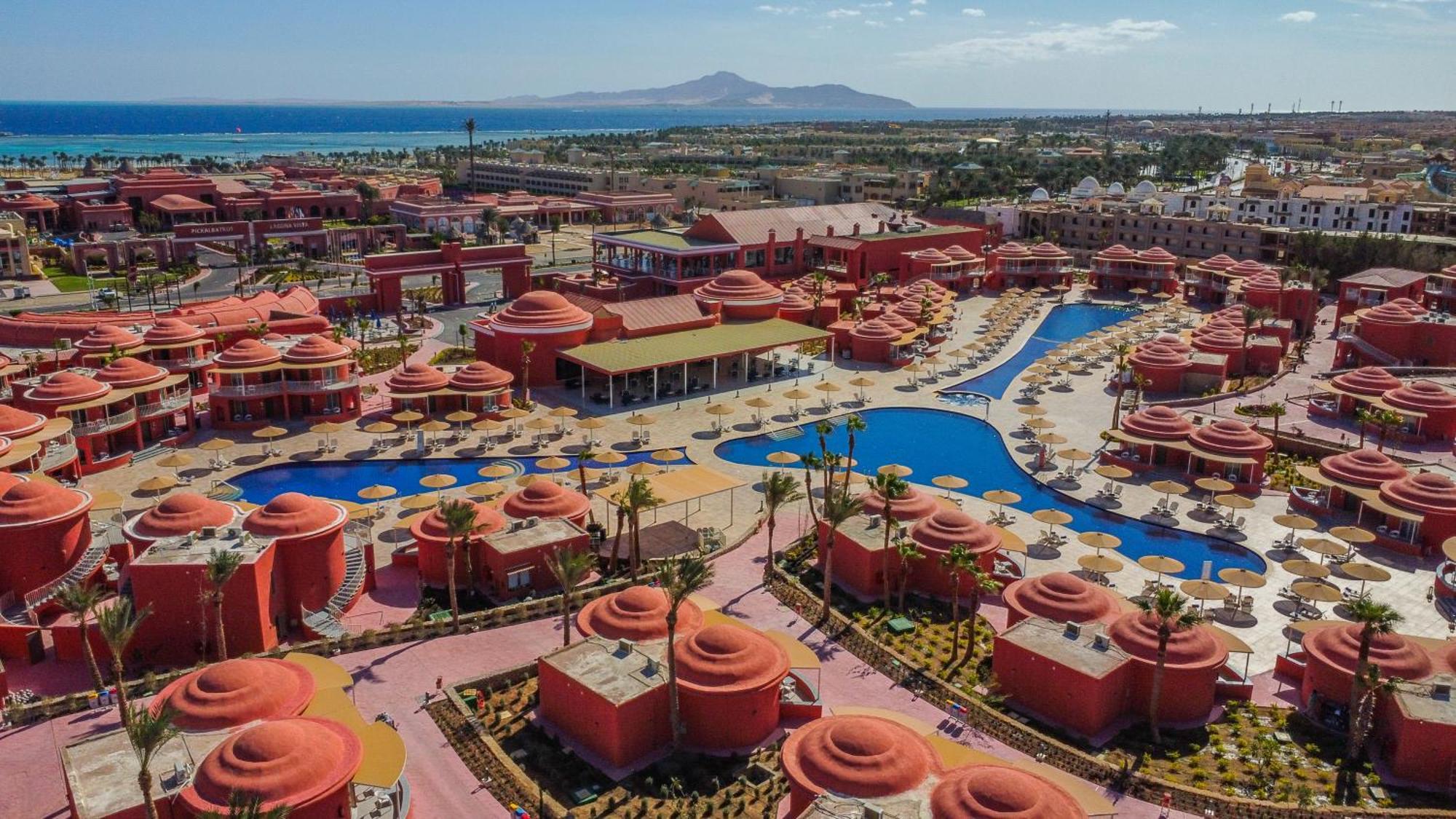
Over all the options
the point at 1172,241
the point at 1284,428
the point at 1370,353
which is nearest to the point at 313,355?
the point at 1284,428

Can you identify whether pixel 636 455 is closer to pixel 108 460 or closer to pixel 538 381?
pixel 538 381

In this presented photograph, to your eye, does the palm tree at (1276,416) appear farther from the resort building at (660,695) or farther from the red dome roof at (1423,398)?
the resort building at (660,695)

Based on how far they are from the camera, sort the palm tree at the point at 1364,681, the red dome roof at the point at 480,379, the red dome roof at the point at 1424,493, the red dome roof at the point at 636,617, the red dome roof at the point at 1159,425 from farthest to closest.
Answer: the red dome roof at the point at 480,379, the red dome roof at the point at 1159,425, the red dome roof at the point at 1424,493, the red dome roof at the point at 636,617, the palm tree at the point at 1364,681

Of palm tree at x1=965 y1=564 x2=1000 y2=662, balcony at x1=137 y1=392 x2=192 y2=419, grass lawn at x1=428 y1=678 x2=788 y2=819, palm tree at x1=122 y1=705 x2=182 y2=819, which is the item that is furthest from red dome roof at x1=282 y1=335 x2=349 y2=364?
palm tree at x1=965 y1=564 x2=1000 y2=662

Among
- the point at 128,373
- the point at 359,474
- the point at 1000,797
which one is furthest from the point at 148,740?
the point at 128,373

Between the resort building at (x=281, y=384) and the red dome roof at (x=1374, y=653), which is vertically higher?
the resort building at (x=281, y=384)

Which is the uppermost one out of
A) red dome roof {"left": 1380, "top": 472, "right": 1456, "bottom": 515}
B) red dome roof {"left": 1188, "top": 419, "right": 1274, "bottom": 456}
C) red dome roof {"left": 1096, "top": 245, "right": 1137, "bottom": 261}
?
red dome roof {"left": 1096, "top": 245, "right": 1137, "bottom": 261}

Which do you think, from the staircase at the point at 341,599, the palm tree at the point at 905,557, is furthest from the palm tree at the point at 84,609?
the palm tree at the point at 905,557

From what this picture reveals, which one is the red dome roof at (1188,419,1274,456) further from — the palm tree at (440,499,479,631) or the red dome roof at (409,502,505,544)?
the palm tree at (440,499,479,631)
